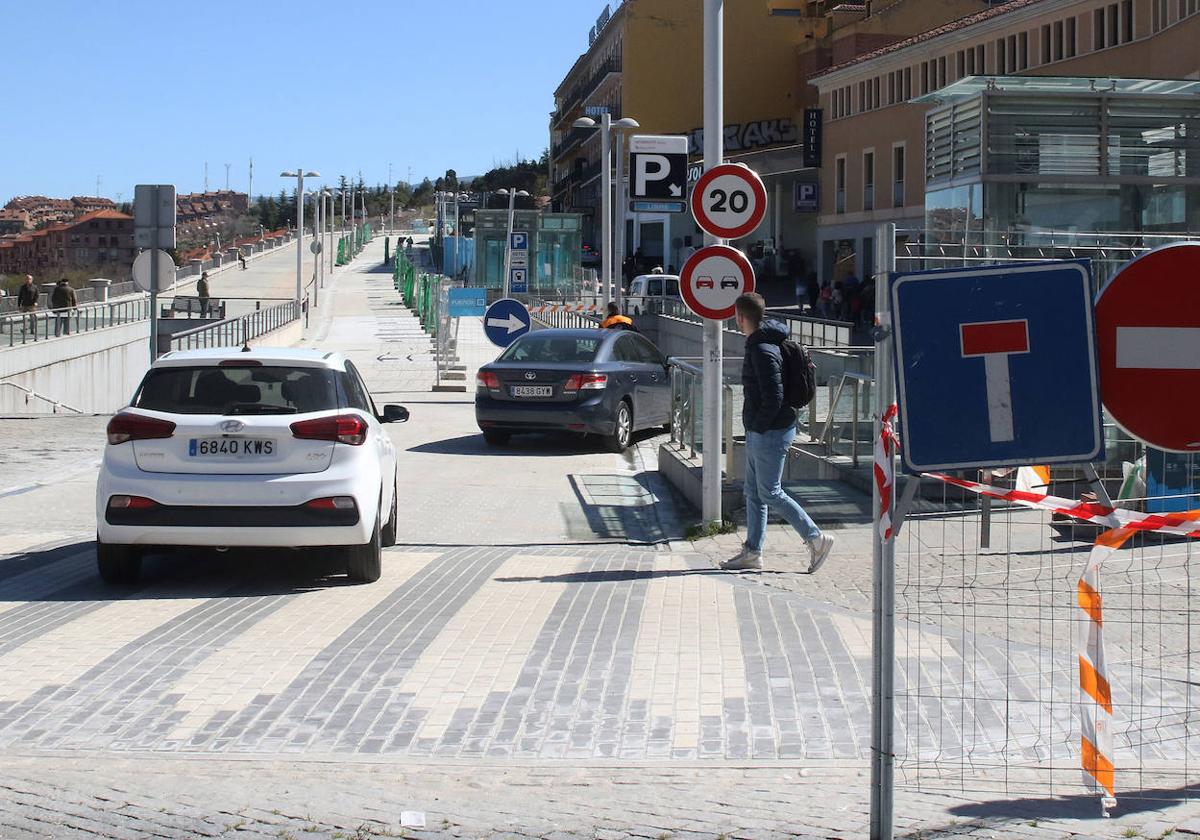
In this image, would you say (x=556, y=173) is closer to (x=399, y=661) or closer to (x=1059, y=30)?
(x=1059, y=30)

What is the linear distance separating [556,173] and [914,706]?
4950 inches

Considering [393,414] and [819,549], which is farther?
[393,414]

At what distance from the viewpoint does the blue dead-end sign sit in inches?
188

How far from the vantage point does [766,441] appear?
9891 millimetres

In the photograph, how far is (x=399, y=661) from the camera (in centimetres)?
746

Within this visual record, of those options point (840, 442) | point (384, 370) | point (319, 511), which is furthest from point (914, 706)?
point (384, 370)

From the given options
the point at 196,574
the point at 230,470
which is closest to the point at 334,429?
the point at 230,470

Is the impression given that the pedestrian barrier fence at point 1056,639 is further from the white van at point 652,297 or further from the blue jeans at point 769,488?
the white van at point 652,297

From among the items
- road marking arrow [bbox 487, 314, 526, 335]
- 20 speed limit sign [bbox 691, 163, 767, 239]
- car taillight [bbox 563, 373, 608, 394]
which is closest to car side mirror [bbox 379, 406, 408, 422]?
20 speed limit sign [bbox 691, 163, 767, 239]

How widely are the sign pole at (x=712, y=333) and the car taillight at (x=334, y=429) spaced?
10.4 ft

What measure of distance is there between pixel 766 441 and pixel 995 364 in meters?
5.09

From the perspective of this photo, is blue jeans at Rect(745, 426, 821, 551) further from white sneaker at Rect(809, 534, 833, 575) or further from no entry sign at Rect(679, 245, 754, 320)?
no entry sign at Rect(679, 245, 754, 320)

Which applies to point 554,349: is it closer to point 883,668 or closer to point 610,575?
point 610,575

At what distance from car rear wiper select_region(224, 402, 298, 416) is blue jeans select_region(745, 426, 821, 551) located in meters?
2.92
